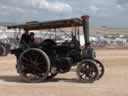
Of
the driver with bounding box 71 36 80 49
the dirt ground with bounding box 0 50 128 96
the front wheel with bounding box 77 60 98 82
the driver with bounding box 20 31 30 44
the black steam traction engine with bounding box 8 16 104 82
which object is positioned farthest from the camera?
the driver with bounding box 20 31 30 44

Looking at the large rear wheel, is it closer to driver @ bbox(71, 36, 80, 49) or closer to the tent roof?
the tent roof

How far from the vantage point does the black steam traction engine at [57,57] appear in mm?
15461

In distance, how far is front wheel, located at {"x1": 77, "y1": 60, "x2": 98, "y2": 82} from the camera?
15227mm

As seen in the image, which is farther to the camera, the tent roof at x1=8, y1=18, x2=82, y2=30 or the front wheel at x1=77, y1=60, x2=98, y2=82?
the tent roof at x1=8, y1=18, x2=82, y2=30

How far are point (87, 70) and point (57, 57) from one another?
48.6 inches

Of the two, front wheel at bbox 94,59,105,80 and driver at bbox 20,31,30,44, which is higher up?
driver at bbox 20,31,30,44

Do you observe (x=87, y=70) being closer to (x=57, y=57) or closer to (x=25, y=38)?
(x=57, y=57)

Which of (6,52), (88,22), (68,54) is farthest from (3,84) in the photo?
(6,52)

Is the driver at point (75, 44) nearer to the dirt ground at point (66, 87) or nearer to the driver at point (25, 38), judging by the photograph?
the dirt ground at point (66, 87)

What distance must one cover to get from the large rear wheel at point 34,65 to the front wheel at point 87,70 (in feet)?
Answer: 3.83

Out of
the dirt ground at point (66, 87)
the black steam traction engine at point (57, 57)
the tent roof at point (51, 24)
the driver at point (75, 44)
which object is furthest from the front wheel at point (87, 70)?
the tent roof at point (51, 24)

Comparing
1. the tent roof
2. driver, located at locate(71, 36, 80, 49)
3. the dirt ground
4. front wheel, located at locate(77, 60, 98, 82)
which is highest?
the tent roof

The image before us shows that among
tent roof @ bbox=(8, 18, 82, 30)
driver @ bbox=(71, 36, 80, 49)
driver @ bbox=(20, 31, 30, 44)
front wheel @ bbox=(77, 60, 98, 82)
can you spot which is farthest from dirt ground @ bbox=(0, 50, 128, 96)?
tent roof @ bbox=(8, 18, 82, 30)

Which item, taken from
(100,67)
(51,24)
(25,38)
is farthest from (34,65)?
(100,67)
